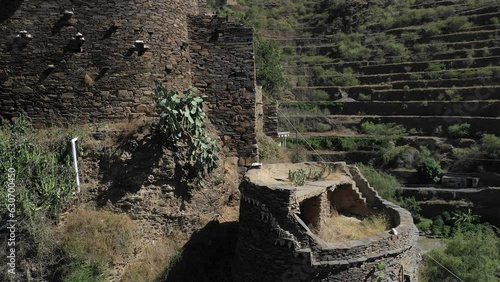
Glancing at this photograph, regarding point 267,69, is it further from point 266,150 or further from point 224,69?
point 224,69

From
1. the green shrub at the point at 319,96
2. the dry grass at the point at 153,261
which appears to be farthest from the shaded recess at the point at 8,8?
the green shrub at the point at 319,96

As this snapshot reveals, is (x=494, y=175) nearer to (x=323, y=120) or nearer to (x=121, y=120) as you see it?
(x=323, y=120)

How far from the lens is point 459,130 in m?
26.8

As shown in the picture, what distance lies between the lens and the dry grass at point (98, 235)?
22.7 feet

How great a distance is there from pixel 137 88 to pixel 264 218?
367 cm

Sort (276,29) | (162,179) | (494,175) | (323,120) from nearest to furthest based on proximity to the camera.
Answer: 1. (162,179)
2. (494,175)
3. (323,120)
4. (276,29)

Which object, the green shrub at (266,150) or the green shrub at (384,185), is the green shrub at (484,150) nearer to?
the green shrub at (384,185)

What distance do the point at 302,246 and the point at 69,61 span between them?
5637 millimetres

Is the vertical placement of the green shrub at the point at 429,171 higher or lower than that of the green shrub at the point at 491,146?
lower

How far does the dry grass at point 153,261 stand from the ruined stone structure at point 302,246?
127 cm

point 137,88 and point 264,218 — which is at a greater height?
point 137,88

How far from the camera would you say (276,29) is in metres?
44.8

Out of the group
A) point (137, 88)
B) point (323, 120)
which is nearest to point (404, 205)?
point (323, 120)

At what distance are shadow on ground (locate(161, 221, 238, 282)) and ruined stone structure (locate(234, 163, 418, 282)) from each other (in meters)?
0.73
